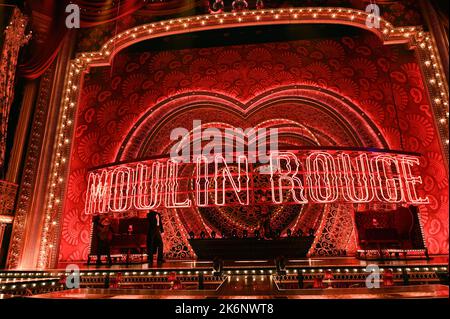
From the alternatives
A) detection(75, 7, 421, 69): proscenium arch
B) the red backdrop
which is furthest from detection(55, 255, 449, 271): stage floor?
detection(75, 7, 421, 69): proscenium arch

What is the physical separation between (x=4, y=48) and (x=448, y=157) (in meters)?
8.81

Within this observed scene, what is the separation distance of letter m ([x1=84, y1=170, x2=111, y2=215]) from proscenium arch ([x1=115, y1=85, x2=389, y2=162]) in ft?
2.87

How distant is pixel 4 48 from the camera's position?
18.2 feet

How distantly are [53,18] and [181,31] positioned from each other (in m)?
2.82

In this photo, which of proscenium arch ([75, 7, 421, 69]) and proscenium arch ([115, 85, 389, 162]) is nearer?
proscenium arch ([75, 7, 421, 69])

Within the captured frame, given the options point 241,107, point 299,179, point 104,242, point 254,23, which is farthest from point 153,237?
point 254,23

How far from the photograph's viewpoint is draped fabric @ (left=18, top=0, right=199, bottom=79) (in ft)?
20.4

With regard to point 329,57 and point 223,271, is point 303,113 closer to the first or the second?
point 329,57

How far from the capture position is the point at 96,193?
6973 millimetres

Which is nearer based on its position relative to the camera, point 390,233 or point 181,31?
Result: point 390,233

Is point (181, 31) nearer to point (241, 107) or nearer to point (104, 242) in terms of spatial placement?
point (241, 107)

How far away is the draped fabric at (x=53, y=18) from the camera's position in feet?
20.4

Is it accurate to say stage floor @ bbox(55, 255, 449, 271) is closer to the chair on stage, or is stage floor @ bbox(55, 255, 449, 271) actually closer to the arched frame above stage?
the chair on stage
